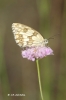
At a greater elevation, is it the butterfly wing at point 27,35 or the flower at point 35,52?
the butterfly wing at point 27,35

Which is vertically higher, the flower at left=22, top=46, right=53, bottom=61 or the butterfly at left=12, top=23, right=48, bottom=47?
the butterfly at left=12, top=23, right=48, bottom=47

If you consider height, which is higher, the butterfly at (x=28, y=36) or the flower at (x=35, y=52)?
the butterfly at (x=28, y=36)
